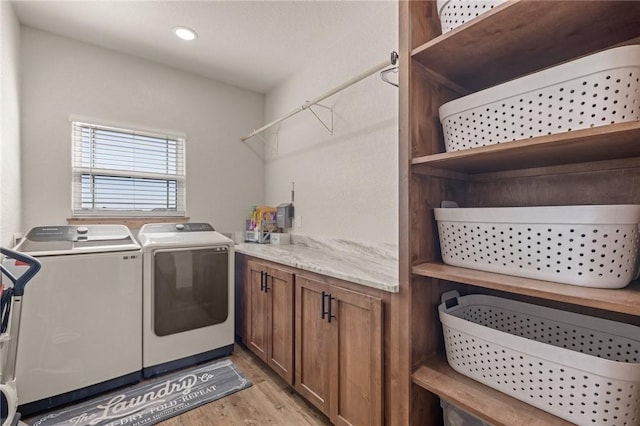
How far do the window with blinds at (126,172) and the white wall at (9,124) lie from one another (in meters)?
0.39

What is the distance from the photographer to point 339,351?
1.52m

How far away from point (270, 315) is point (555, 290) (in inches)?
67.2

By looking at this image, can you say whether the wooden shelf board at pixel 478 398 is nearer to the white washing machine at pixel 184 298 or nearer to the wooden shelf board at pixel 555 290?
the wooden shelf board at pixel 555 290

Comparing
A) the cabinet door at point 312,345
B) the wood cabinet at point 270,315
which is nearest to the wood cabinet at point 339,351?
the cabinet door at point 312,345

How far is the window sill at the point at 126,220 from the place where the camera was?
2488mm

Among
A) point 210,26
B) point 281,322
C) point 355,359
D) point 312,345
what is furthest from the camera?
point 210,26

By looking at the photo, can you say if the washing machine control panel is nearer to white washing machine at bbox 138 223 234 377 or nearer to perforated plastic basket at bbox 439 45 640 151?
white washing machine at bbox 138 223 234 377

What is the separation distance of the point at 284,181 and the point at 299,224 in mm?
551

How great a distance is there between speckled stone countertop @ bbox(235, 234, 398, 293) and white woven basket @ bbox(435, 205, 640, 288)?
35 cm

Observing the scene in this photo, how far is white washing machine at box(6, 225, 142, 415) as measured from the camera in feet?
5.79

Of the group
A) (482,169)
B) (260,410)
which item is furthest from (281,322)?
(482,169)

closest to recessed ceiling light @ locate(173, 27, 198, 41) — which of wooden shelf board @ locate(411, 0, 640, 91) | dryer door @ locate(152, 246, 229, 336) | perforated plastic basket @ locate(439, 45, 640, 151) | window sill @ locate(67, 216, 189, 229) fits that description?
window sill @ locate(67, 216, 189, 229)

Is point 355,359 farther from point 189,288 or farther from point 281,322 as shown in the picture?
point 189,288

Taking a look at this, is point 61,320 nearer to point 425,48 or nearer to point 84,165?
point 84,165
